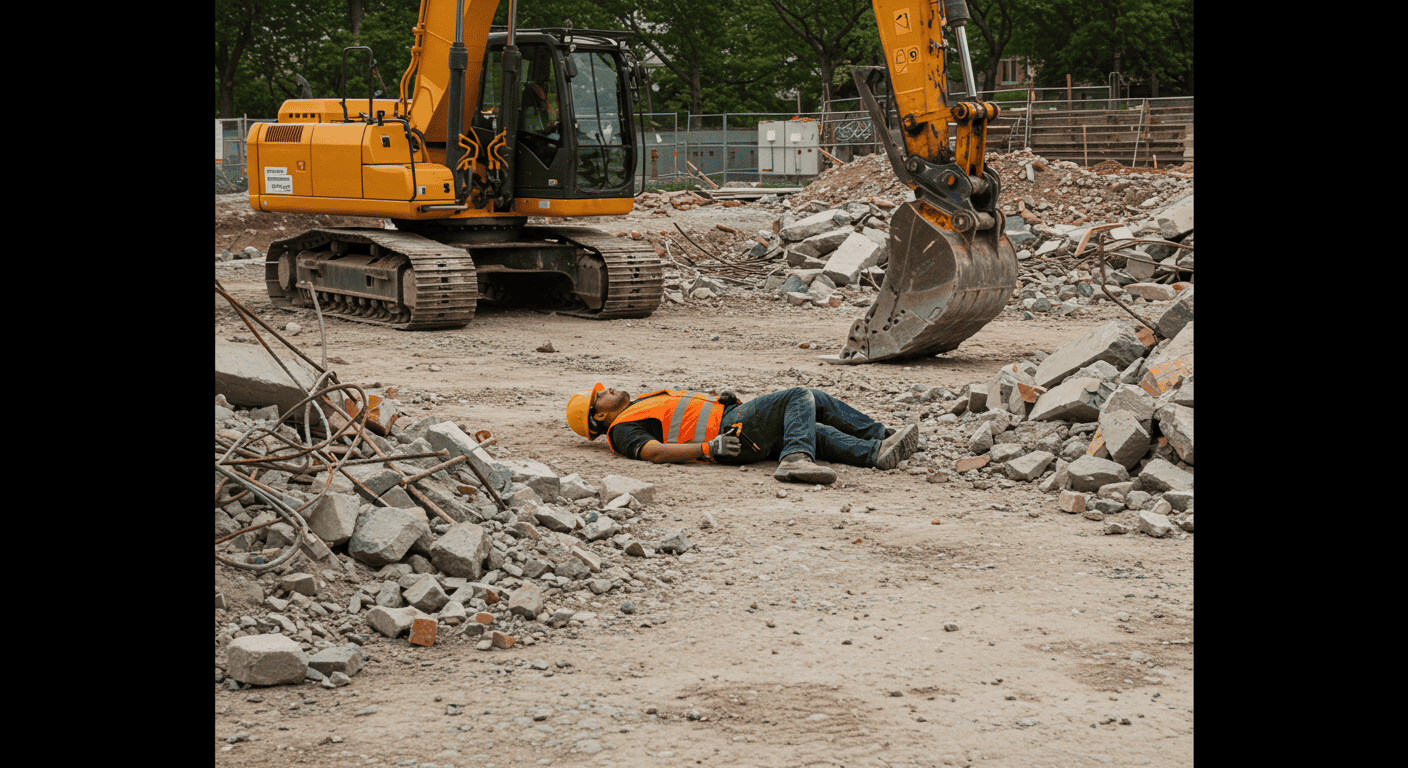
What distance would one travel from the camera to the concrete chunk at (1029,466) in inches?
294

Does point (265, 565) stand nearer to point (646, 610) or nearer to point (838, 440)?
point (646, 610)

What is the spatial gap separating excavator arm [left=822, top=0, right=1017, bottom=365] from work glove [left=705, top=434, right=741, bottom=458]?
378cm

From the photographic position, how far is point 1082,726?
3.84 meters

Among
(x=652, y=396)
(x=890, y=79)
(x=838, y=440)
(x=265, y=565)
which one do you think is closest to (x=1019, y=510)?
(x=838, y=440)

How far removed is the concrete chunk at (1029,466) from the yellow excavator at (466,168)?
7.63m

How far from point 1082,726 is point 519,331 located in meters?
10.9

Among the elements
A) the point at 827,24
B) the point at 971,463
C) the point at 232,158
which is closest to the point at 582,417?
the point at 971,463

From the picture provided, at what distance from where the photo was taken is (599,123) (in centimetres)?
1398

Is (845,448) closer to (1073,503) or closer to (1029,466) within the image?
(1029,466)

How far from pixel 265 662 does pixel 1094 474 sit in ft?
15.5

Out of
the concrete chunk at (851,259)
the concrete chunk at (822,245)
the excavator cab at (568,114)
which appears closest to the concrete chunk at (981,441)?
the excavator cab at (568,114)

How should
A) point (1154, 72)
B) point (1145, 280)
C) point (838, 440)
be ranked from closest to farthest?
point (838, 440)
point (1145, 280)
point (1154, 72)

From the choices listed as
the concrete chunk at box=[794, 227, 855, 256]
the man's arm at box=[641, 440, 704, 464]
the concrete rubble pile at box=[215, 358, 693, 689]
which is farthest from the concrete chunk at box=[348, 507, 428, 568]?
the concrete chunk at box=[794, 227, 855, 256]
